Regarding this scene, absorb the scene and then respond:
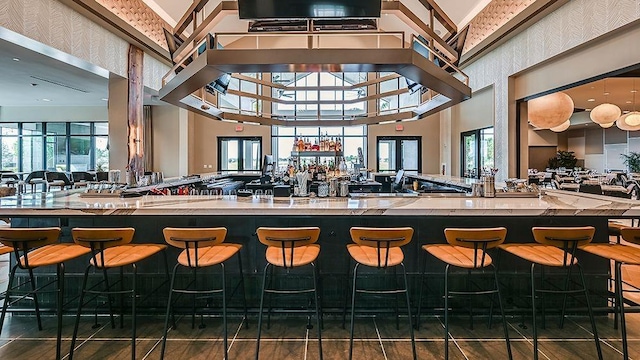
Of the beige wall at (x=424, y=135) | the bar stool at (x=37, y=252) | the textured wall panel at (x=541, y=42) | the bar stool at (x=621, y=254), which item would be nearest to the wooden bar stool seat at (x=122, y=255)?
the bar stool at (x=37, y=252)

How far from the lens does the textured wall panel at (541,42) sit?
4.24m

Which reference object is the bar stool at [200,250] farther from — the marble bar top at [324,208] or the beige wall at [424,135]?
the beige wall at [424,135]

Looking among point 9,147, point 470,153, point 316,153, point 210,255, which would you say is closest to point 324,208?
point 210,255

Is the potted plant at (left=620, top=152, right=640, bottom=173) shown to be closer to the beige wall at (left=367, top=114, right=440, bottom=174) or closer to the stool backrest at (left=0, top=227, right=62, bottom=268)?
the beige wall at (left=367, top=114, right=440, bottom=174)

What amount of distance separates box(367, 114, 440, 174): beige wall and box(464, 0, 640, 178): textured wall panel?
3384mm

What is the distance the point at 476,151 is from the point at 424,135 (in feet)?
10.4

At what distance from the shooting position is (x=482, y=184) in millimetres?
3424

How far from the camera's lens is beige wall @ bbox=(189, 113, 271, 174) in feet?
38.2

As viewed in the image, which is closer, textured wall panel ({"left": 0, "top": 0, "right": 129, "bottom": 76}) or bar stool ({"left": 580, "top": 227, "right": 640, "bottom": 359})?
bar stool ({"left": 580, "top": 227, "right": 640, "bottom": 359})

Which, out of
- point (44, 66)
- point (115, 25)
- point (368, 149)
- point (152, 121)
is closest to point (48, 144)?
point (152, 121)

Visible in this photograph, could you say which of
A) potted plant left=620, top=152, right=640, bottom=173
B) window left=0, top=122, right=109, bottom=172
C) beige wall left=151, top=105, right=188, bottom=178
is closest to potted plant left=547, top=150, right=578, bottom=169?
potted plant left=620, top=152, right=640, bottom=173

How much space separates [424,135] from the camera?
460 inches

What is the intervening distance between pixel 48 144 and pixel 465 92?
14138 mm

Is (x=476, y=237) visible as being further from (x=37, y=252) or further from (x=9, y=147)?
(x=9, y=147)
